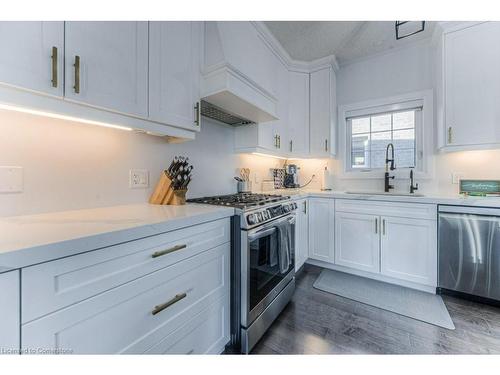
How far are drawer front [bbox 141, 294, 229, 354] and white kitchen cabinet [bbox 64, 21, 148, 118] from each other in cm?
114

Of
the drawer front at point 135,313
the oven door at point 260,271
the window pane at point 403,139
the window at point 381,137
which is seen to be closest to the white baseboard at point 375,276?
the oven door at point 260,271

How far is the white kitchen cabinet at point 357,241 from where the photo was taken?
2250 millimetres

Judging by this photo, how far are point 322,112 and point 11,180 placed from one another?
2903 millimetres

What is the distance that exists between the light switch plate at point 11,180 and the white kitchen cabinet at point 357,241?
256 cm

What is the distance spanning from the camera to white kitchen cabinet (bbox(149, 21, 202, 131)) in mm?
1235

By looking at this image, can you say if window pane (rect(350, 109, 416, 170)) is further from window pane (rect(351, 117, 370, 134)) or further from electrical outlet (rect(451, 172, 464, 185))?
electrical outlet (rect(451, 172, 464, 185))

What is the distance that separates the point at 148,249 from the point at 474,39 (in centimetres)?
318

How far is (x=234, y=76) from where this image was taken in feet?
5.04

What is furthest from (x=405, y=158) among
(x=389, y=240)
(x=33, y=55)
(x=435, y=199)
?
(x=33, y=55)

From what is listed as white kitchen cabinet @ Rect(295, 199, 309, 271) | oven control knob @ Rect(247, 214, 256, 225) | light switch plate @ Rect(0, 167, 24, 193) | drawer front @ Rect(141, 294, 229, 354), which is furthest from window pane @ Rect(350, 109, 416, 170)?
light switch plate @ Rect(0, 167, 24, 193)

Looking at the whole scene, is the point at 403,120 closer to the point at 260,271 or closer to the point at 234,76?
the point at 234,76

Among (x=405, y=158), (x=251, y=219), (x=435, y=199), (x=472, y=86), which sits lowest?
(x=251, y=219)

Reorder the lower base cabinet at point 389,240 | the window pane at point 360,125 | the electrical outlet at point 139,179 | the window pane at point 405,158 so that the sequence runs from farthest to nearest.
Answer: the window pane at point 360,125
the window pane at point 405,158
the lower base cabinet at point 389,240
the electrical outlet at point 139,179

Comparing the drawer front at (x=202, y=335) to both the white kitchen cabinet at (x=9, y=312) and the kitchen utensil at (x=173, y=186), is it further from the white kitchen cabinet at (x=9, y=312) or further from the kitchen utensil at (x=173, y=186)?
the kitchen utensil at (x=173, y=186)
